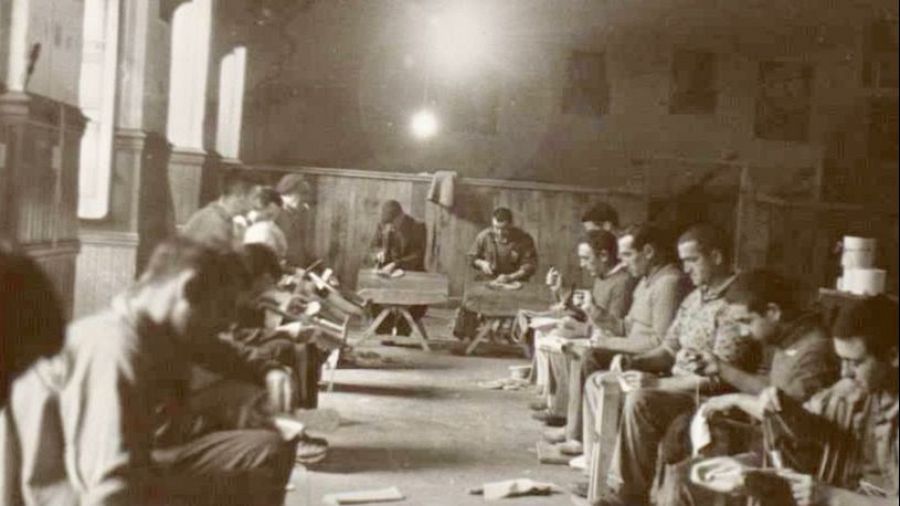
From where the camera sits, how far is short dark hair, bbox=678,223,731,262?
3.82 metres

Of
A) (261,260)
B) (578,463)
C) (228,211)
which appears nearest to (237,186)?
(228,211)

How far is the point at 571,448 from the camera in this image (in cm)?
530

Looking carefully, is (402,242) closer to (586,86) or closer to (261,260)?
(586,86)

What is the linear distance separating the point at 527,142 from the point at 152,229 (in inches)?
353

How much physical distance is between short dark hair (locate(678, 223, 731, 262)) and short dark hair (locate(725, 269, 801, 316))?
2.51ft

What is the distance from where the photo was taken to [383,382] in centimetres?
711

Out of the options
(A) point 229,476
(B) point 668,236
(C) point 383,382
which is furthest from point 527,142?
(A) point 229,476

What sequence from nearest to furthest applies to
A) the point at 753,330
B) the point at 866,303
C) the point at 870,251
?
the point at 866,303
the point at 753,330
the point at 870,251

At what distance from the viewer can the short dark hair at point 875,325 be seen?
1.84 metres

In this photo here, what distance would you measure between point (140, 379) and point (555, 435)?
12.6 ft

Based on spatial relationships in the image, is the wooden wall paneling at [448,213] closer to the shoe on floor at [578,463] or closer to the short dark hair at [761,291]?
the shoe on floor at [578,463]

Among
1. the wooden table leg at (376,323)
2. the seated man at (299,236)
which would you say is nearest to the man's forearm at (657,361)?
the seated man at (299,236)

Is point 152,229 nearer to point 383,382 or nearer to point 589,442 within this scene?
point 589,442

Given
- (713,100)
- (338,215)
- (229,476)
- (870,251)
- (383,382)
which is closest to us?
(229,476)
